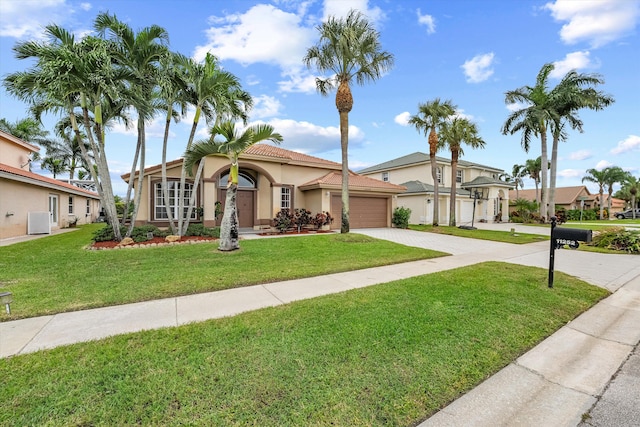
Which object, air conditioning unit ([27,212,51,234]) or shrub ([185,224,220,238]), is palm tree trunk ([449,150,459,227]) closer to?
shrub ([185,224,220,238])

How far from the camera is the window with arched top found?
54.1 ft

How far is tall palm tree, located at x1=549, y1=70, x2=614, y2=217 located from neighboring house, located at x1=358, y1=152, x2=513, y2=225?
6249 mm

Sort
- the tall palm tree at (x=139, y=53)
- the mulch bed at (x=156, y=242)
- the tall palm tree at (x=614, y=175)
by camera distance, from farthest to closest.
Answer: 1. the tall palm tree at (x=614, y=175)
2. the mulch bed at (x=156, y=242)
3. the tall palm tree at (x=139, y=53)

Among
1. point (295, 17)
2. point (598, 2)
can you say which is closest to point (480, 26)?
point (598, 2)

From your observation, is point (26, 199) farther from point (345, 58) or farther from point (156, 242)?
point (345, 58)

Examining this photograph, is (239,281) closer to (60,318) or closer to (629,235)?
(60,318)

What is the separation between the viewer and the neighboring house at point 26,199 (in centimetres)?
1332

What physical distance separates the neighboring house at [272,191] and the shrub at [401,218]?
435 millimetres

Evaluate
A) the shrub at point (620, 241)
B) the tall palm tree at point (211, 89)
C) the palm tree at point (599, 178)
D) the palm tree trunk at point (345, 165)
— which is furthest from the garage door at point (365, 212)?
the palm tree at point (599, 178)

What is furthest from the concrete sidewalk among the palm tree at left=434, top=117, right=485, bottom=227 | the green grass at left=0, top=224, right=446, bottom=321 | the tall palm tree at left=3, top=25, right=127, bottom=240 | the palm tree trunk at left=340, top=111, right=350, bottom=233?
the palm tree at left=434, top=117, right=485, bottom=227

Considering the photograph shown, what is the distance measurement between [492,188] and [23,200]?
36.0 meters

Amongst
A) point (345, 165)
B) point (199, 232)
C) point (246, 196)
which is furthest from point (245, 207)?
point (345, 165)

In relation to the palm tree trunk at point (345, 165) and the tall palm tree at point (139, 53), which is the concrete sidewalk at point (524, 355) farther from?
the tall palm tree at point (139, 53)

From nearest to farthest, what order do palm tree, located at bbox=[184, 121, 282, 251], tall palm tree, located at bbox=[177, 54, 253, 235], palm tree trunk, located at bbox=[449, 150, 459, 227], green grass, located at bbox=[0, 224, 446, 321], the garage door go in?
green grass, located at bbox=[0, 224, 446, 321] → palm tree, located at bbox=[184, 121, 282, 251] → tall palm tree, located at bbox=[177, 54, 253, 235] → the garage door → palm tree trunk, located at bbox=[449, 150, 459, 227]
